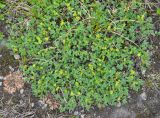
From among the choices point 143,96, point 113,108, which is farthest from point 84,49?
point 143,96

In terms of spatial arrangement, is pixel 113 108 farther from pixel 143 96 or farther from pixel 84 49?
pixel 84 49

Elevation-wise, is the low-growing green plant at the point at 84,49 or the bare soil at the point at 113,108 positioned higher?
the low-growing green plant at the point at 84,49

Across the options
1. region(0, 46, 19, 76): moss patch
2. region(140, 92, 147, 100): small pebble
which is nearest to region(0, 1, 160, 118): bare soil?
region(140, 92, 147, 100): small pebble

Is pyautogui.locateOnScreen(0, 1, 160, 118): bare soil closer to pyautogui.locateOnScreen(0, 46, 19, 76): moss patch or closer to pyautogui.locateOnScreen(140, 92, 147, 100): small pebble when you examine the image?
pyautogui.locateOnScreen(140, 92, 147, 100): small pebble

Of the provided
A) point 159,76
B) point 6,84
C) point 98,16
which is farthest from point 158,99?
point 6,84

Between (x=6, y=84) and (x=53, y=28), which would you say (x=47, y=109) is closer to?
(x=6, y=84)

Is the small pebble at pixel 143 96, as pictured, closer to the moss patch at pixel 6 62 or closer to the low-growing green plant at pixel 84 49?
the low-growing green plant at pixel 84 49

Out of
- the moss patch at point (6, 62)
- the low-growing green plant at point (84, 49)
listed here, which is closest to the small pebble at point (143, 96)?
the low-growing green plant at point (84, 49)

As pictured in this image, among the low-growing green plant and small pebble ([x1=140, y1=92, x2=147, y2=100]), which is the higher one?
the low-growing green plant
